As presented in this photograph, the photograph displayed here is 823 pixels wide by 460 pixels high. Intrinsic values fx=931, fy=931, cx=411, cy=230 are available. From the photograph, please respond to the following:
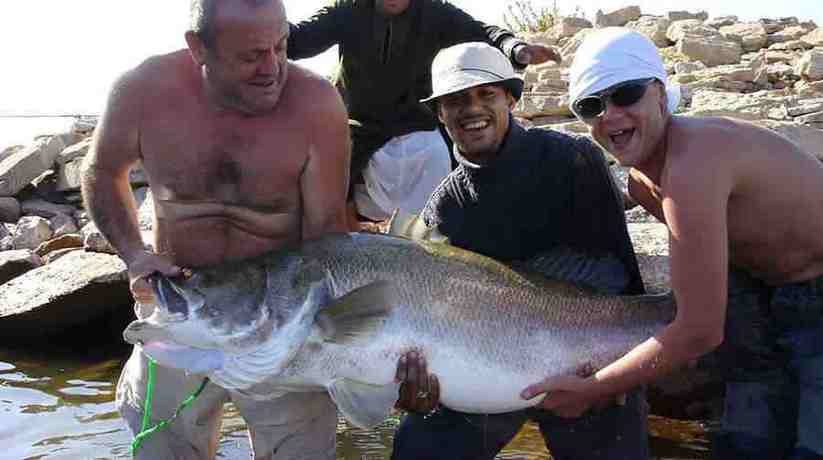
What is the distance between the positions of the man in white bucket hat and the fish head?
1010mm

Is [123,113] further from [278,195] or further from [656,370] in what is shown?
[656,370]

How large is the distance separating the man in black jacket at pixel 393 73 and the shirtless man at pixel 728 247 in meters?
2.04

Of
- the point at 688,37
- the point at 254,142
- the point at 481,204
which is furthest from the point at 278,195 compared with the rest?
the point at 688,37

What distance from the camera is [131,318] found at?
313 inches

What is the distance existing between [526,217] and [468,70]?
728 mm

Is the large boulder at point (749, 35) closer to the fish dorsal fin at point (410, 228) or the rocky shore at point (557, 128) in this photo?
the rocky shore at point (557, 128)

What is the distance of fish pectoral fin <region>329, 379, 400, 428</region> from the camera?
3910 millimetres

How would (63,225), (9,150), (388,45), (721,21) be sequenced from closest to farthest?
1. (388,45)
2. (63,225)
3. (9,150)
4. (721,21)

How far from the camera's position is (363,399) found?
3.93m

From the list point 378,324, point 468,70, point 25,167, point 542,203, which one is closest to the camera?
point 378,324

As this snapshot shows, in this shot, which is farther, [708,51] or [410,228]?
[708,51]

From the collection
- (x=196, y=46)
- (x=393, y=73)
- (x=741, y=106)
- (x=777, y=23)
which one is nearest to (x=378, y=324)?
(x=196, y=46)

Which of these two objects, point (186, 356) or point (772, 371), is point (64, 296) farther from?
point (772, 371)

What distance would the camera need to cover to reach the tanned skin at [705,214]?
3.49m
